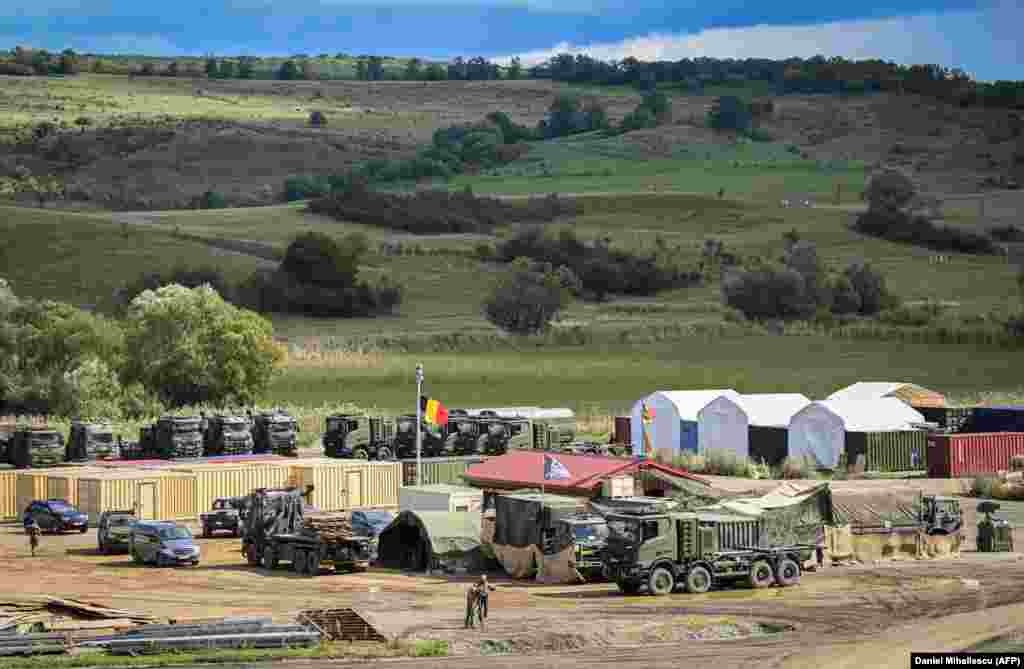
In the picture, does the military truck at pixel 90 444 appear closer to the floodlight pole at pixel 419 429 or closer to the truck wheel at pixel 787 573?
the floodlight pole at pixel 419 429

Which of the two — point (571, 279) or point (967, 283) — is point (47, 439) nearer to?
point (571, 279)

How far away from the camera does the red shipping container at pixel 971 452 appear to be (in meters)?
62.1

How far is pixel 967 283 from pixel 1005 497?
92.6m

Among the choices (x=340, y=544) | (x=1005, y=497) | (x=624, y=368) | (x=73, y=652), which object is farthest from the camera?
(x=624, y=368)

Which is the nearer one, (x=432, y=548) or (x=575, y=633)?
(x=575, y=633)

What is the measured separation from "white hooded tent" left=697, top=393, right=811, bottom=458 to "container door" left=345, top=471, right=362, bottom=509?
14.3 m

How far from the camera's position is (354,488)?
2296 inches

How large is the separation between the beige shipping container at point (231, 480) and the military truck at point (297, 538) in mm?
9556

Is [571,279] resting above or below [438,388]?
above

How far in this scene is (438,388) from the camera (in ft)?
299

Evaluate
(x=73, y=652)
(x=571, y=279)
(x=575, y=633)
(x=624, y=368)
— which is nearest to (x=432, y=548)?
(x=575, y=633)

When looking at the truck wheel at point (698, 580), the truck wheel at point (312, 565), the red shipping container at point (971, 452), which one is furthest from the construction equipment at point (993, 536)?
the truck wheel at point (312, 565)

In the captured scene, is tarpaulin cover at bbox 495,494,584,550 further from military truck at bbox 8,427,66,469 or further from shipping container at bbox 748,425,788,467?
military truck at bbox 8,427,66,469

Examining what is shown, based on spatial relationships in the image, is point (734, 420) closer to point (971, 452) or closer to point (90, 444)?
point (971, 452)
